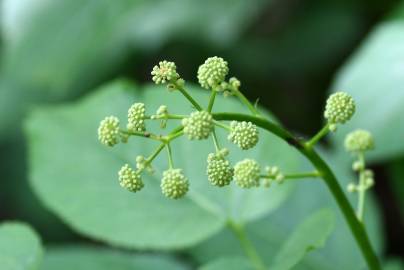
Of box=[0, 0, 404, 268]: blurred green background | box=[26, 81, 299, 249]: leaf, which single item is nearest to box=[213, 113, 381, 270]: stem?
box=[26, 81, 299, 249]: leaf

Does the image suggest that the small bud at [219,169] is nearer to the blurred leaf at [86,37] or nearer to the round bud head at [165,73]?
the round bud head at [165,73]

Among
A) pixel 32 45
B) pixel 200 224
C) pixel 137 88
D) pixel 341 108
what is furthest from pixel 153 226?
pixel 32 45

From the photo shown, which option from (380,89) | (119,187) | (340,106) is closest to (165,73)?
(340,106)

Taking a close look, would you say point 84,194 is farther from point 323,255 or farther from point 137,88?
point 323,255

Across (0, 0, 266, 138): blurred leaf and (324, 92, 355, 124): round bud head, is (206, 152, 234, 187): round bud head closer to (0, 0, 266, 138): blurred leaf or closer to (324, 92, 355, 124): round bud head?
(324, 92, 355, 124): round bud head

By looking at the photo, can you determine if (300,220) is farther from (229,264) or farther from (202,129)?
(202,129)

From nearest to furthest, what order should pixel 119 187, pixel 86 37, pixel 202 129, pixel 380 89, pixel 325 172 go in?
pixel 202 129, pixel 325 172, pixel 119 187, pixel 380 89, pixel 86 37
